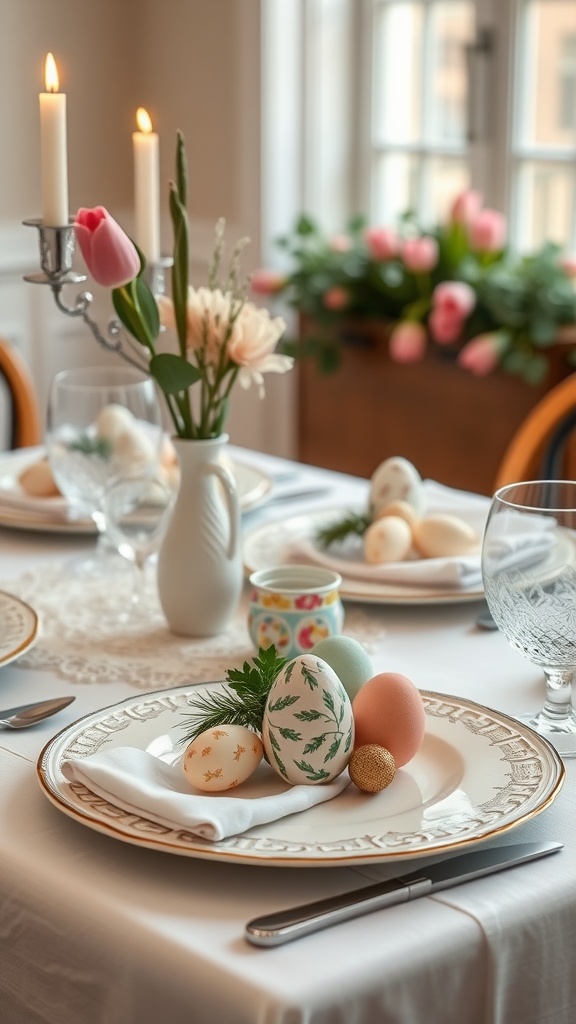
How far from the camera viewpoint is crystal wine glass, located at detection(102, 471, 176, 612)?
1332 millimetres

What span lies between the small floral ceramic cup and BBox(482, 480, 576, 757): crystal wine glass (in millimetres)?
186

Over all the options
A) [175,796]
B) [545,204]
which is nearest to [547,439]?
[175,796]

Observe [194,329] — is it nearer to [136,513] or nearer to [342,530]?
[136,513]

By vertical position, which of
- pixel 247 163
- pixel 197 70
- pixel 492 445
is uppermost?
pixel 197 70

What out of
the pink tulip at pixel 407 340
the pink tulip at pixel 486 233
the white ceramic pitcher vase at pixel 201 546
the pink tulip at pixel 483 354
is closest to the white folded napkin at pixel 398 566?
the white ceramic pitcher vase at pixel 201 546

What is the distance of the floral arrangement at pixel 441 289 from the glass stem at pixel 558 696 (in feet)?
5.45

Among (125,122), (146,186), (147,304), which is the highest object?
(125,122)

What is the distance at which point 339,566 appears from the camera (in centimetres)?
138

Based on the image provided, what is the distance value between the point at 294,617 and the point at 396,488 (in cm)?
34

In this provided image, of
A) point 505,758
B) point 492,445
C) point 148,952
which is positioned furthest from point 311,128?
point 148,952

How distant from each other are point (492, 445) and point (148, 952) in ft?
7.12

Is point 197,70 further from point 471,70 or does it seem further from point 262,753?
point 262,753

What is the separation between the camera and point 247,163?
3.28m

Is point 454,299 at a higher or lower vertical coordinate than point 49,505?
higher
